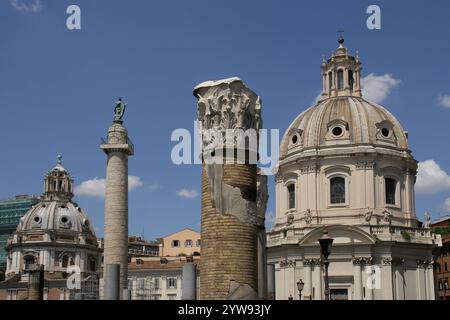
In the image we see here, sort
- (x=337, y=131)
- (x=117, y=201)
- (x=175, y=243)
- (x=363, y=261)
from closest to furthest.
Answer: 1. (x=117, y=201)
2. (x=363, y=261)
3. (x=337, y=131)
4. (x=175, y=243)

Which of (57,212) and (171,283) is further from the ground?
(57,212)

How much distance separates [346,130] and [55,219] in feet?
154

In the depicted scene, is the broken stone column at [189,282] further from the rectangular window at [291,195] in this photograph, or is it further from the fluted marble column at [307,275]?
the rectangular window at [291,195]

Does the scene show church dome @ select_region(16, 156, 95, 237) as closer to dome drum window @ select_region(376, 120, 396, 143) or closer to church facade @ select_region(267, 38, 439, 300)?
church facade @ select_region(267, 38, 439, 300)

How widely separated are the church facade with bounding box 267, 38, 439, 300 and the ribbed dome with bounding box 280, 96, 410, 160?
0.26ft

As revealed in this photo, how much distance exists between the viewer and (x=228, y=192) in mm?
13938

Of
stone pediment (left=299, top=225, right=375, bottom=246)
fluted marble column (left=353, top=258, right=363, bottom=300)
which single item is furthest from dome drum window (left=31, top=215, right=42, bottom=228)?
fluted marble column (left=353, top=258, right=363, bottom=300)

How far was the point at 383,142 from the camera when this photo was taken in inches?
2133

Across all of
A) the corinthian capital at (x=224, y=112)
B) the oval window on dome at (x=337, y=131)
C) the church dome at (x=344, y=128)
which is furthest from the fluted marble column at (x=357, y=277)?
the corinthian capital at (x=224, y=112)

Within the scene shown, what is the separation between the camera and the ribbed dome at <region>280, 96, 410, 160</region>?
53938mm

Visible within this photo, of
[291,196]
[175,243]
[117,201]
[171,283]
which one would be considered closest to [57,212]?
[175,243]

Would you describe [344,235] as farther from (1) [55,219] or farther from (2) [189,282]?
(1) [55,219]
